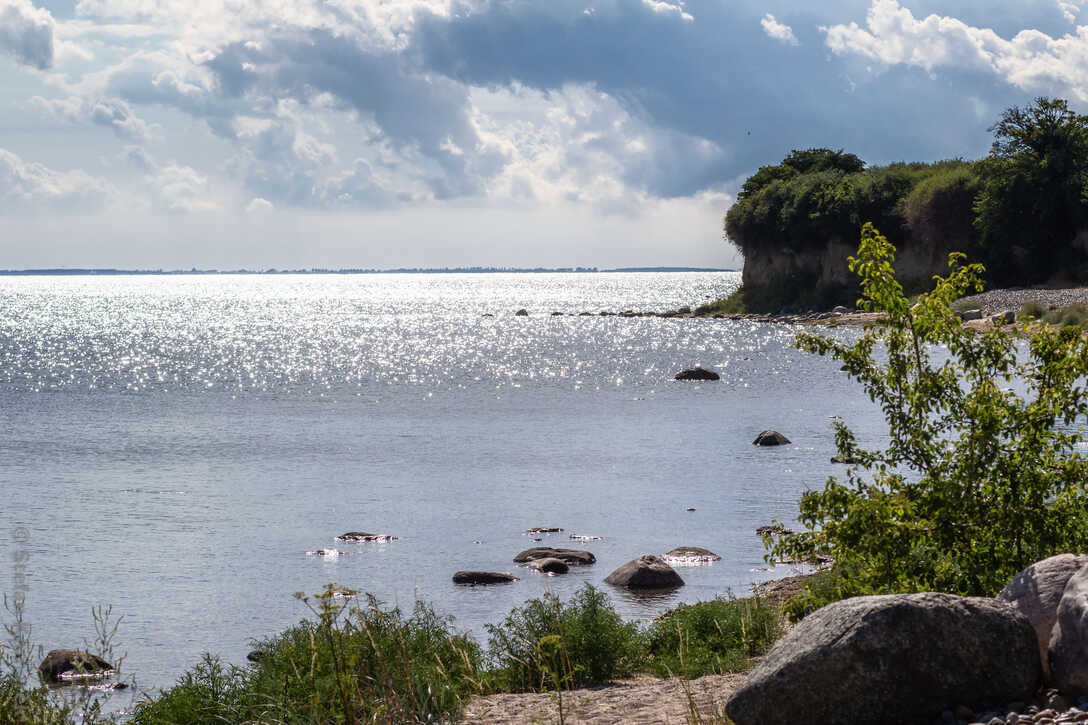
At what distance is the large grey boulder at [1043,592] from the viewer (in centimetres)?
876

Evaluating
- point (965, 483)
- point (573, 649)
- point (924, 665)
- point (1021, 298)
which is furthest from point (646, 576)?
point (1021, 298)

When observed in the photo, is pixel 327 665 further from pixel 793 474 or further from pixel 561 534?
pixel 793 474

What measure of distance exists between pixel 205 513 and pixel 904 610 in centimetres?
2414

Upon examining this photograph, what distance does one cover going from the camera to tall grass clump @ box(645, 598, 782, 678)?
14.1m

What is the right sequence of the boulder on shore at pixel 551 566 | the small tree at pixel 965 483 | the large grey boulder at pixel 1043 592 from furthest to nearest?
1. the boulder on shore at pixel 551 566
2. the small tree at pixel 965 483
3. the large grey boulder at pixel 1043 592

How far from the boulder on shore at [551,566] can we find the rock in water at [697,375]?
146 ft

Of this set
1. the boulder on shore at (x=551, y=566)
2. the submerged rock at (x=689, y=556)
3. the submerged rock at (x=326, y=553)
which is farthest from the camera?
the submerged rock at (x=326, y=553)

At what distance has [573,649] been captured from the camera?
1380 cm

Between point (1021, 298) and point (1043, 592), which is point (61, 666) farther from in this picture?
point (1021, 298)

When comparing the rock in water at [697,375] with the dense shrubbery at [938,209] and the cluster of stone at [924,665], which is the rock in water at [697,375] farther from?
the cluster of stone at [924,665]

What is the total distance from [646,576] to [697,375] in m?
46.2

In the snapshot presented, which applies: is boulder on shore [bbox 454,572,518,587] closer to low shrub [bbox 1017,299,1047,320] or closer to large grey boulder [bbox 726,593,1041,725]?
large grey boulder [bbox 726,593,1041,725]

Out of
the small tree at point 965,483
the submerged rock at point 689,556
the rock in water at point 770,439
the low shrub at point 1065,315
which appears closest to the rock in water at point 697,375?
the low shrub at point 1065,315

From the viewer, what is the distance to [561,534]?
1030 inches
